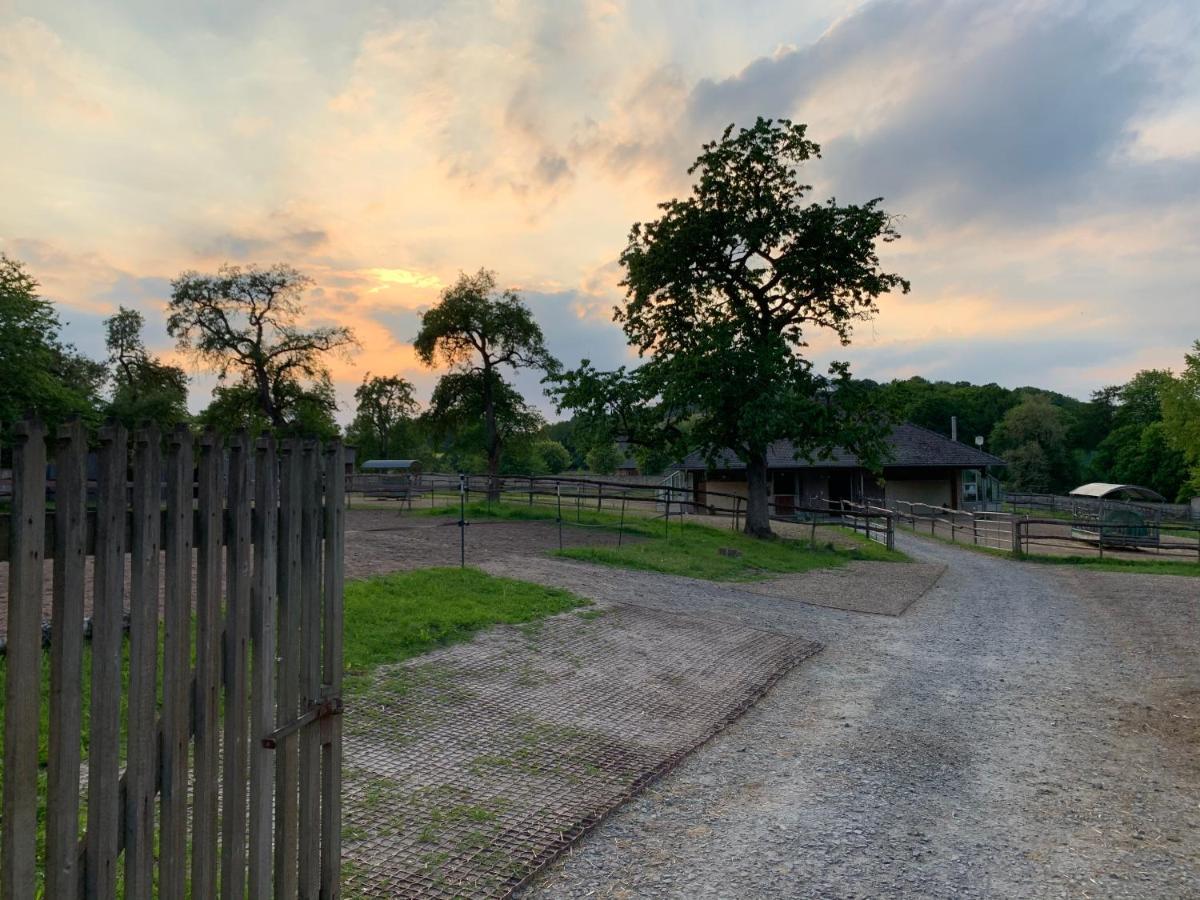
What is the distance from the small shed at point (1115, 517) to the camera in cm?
2261

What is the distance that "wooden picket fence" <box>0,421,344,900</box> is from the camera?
219cm

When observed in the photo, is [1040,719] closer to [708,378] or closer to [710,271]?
[708,378]

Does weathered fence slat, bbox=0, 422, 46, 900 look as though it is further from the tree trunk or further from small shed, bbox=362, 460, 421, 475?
small shed, bbox=362, 460, 421, 475

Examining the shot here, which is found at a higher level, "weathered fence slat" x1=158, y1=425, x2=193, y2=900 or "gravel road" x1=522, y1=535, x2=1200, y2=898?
"weathered fence slat" x1=158, y1=425, x2=193, y2=900

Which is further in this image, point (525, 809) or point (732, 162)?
point (732, 162)

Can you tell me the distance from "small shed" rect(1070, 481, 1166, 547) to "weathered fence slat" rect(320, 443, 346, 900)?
22.9 meters

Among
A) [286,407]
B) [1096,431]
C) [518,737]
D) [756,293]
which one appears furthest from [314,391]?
[1096,431]

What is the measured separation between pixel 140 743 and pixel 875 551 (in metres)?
21.3

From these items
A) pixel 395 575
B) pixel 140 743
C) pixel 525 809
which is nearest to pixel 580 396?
pixel 395 575

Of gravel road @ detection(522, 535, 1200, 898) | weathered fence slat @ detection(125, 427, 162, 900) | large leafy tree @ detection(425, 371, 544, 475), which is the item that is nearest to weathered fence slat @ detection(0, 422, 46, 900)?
weathered fence slat @ detection(125, 427, 162, 900)

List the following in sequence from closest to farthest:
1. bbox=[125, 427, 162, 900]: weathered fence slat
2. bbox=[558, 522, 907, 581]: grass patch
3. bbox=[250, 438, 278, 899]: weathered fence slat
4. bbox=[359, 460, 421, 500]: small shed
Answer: bbox=[125, 427, 162, 900]: weathered fence slat, bbox=[250, 438, 278, 899]: weathered fence slat, bbox=[558, 522, 907, 581]: grass patch, bbox=[359, 460, 421, 500]: small shed

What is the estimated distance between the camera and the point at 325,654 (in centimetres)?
350

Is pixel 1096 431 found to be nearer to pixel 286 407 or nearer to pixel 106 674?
pixel 286 407

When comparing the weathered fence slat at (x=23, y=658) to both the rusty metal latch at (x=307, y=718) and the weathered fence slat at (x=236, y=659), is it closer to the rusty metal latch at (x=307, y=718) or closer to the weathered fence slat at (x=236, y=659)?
the weathered fence slat at (x=236, y=659)
